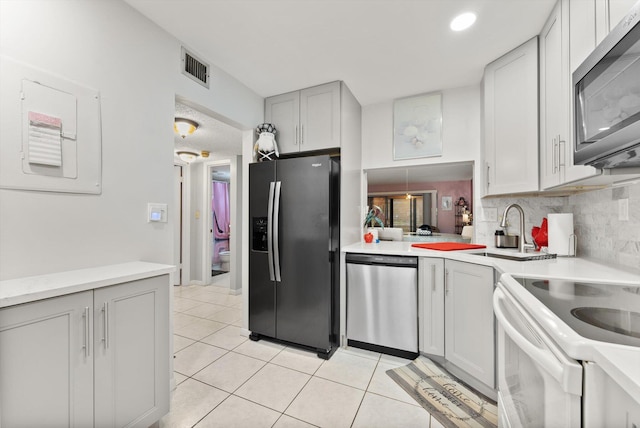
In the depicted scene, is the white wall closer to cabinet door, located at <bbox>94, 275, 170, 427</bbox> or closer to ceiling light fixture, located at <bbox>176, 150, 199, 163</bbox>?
cabinet door, located at <bbox>94, 275, 170, 427</bbox>

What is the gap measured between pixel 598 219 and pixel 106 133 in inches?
120

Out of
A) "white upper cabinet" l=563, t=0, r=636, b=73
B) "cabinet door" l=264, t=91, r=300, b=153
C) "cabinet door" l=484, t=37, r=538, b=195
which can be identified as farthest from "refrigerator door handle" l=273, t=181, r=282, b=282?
"white upper cabinet" l=563, t=0, r=636, b=73

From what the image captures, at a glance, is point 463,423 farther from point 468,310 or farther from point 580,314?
point 580,314

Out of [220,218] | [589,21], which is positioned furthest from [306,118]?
[220,218]

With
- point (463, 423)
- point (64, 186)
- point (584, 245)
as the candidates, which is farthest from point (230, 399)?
point (584, 245)

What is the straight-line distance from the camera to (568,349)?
0.61 m

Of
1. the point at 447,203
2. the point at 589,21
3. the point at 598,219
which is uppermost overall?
the point at 589,21

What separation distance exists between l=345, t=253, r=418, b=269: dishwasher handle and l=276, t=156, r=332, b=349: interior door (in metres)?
0.25

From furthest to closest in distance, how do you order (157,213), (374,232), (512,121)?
(374,232) → (512,121) → (157,213)

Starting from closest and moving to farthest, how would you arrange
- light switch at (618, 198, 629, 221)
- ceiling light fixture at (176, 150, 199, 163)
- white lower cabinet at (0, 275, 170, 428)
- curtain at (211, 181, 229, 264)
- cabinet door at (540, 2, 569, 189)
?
white lower cabinet at (0, 275, 170, 428) → light switch at (618, 198, 629, 221) → cabinet door at (540, 2, 569, 189) → ceiling light fixture at (176, 150, 199, 163) → curtain at (211, 181, 229, 264)

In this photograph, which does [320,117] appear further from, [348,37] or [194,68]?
Result: [194,68]

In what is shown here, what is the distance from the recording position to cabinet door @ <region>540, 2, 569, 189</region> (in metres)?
1.53

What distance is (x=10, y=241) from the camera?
1155 millimetres

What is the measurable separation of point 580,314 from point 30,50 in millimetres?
2420
